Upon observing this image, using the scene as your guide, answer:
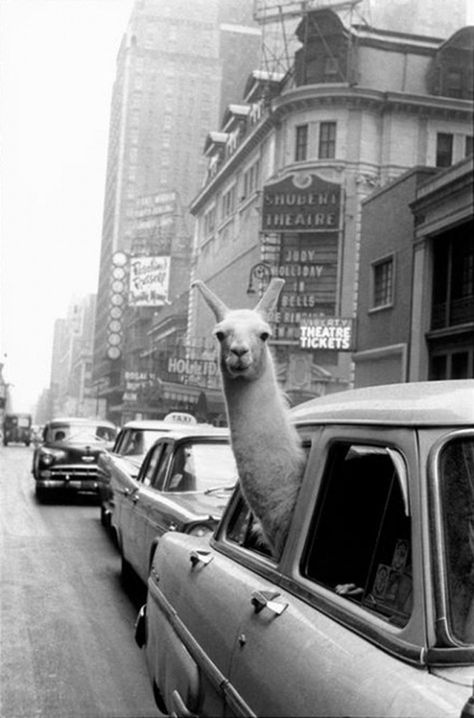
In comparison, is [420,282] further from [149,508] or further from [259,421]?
[259,421]

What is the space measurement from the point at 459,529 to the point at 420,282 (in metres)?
22.8

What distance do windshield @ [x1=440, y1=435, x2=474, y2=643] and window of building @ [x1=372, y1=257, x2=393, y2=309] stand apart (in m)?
24.5

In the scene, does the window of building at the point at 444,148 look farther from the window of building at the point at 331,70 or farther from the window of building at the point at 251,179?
the window of building at the point at 251,179

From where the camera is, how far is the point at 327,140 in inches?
1897

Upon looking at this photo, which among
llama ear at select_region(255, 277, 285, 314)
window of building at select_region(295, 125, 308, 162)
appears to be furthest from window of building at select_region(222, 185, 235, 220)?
llama ear at select_region(255, 277, 285, 314)

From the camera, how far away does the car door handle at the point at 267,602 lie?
274 cm

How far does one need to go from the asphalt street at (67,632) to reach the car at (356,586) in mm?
1741

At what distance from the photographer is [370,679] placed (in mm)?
2094

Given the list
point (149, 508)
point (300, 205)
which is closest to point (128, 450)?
point (149, 508)

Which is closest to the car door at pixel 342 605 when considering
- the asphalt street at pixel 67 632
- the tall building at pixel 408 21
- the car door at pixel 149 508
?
the asphalt street at pixel 67 632

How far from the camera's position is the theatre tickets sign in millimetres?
45188

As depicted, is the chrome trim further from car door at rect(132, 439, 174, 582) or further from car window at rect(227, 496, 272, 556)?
car door at rect(132, 439, 174, 582)

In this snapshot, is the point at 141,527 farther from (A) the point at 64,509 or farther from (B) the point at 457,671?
(A) the point at 64,509

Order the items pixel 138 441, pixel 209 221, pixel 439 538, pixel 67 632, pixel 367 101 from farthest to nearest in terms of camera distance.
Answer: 1. pixel 209 221
2. pixel 367 101
3. pixel 138 441
4. pixel 67 632
5. pixel 439 538
